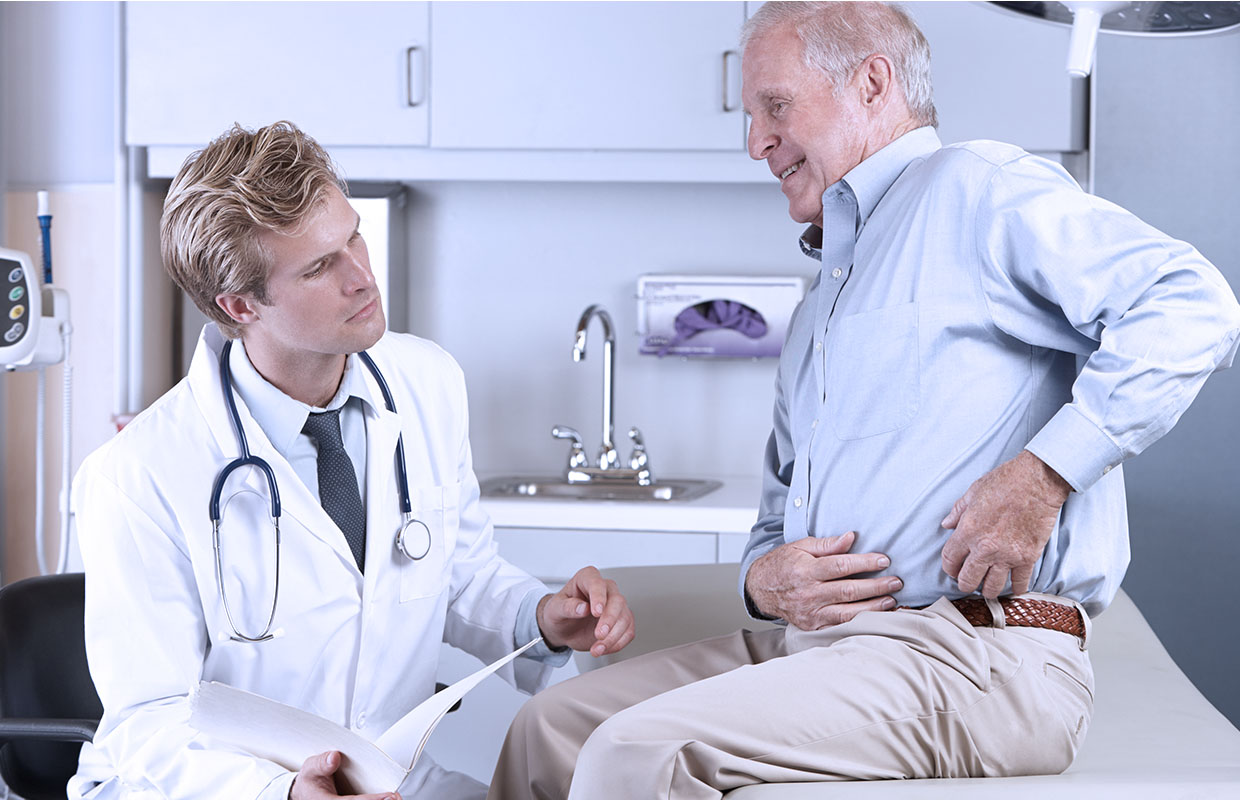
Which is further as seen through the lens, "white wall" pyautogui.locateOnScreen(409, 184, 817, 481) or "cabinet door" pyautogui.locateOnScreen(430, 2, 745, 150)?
"white wall" pyautogui.locateOnScreen(409, 184, 817, 481)

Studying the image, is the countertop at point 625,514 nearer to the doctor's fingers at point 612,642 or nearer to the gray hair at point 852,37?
the doctor's fingers at point 612,642

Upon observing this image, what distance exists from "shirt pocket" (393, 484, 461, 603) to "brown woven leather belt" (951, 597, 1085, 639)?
0.67 meters

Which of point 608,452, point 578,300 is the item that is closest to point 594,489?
point 608,452

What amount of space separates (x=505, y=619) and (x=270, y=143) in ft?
2.24

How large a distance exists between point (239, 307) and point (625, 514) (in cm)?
118

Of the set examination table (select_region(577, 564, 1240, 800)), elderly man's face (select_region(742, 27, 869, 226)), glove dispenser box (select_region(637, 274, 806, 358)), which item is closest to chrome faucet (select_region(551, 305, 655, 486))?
glove dispenser box (select_region(637, 274, 806, 358))

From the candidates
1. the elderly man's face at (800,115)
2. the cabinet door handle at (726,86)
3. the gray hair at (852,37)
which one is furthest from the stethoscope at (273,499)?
the cabinet door handle at (726,86)

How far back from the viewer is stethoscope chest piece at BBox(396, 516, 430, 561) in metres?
1.51

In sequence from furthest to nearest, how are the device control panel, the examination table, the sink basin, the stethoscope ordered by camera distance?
1. the sink basin
2. the device control panel
3. the stethoscope
4. the examination table

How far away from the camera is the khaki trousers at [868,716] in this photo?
3.63ft

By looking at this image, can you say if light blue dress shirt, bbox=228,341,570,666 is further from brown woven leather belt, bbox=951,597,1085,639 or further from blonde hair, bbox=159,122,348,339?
brown woven leather belt, bbox=951,597,1085,639

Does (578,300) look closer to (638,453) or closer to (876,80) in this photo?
(638,453)

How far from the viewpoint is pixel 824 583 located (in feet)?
4.47

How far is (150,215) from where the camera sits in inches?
116
